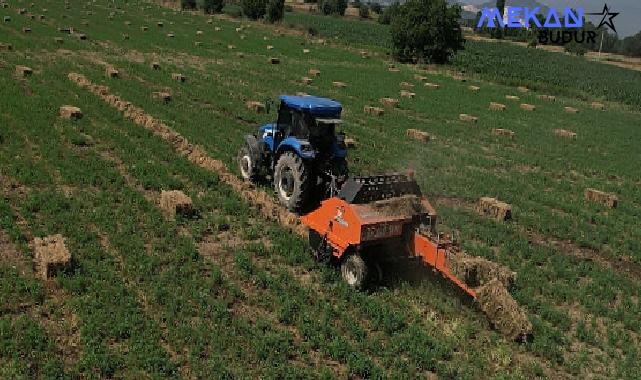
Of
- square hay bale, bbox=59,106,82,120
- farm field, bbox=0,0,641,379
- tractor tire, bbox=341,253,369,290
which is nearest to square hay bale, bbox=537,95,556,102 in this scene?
farm field, bbox=0,0,641,379

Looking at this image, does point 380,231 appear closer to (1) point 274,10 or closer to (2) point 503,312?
(2) point 503,312

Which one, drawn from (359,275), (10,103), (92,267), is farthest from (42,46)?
(359,275)

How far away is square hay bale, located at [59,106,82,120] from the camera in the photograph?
53.8ft

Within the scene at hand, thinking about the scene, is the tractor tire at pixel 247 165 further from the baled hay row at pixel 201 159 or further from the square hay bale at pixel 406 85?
the square hay bale at pixel 406 85

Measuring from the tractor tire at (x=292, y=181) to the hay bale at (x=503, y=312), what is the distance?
4257 millimetres

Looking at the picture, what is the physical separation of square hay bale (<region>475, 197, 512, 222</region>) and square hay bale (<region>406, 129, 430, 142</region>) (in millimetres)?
6133

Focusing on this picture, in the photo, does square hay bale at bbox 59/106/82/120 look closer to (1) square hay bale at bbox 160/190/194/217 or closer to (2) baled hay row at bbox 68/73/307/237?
(2) baled hay row at bbox 68/73/307/237

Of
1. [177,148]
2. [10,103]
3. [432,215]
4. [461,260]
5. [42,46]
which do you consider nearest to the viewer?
[461,260]

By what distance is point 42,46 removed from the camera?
27625 millimetres

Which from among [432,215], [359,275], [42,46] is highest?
[42,46]

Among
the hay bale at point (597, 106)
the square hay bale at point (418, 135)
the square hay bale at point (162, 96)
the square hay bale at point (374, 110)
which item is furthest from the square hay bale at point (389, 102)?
the hay bale at point (597, 106)

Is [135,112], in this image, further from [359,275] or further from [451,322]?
[451,322]

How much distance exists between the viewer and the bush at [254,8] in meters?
58.9

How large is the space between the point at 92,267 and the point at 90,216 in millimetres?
2147
